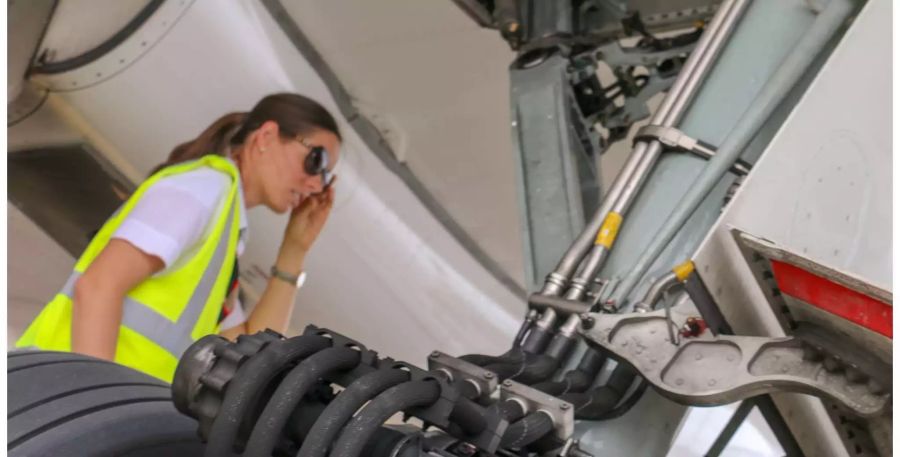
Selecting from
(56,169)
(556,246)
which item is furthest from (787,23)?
(56,169)

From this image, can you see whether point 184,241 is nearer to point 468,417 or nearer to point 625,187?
point 625,187

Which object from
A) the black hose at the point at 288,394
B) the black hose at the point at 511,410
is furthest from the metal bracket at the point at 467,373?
the black hose at the point at 288,394

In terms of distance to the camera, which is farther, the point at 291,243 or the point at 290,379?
the point at 291,243

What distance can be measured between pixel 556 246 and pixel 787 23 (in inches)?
17.1

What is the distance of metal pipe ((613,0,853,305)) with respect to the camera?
105 centimetres

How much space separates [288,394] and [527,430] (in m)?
0.22

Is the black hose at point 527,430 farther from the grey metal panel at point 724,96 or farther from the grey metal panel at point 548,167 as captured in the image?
the grey metal panel at point 548,167

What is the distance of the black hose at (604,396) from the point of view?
35.7 inches

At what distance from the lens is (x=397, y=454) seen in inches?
23.6

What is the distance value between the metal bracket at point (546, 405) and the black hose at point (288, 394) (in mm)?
184

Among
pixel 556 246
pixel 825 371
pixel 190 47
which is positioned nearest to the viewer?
pixel 825 371

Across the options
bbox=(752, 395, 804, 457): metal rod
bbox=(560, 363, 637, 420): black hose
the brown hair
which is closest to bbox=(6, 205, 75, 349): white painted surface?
the brown hair

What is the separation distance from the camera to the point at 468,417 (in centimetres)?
65

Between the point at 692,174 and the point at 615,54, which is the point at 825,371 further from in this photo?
the point at 615,54
